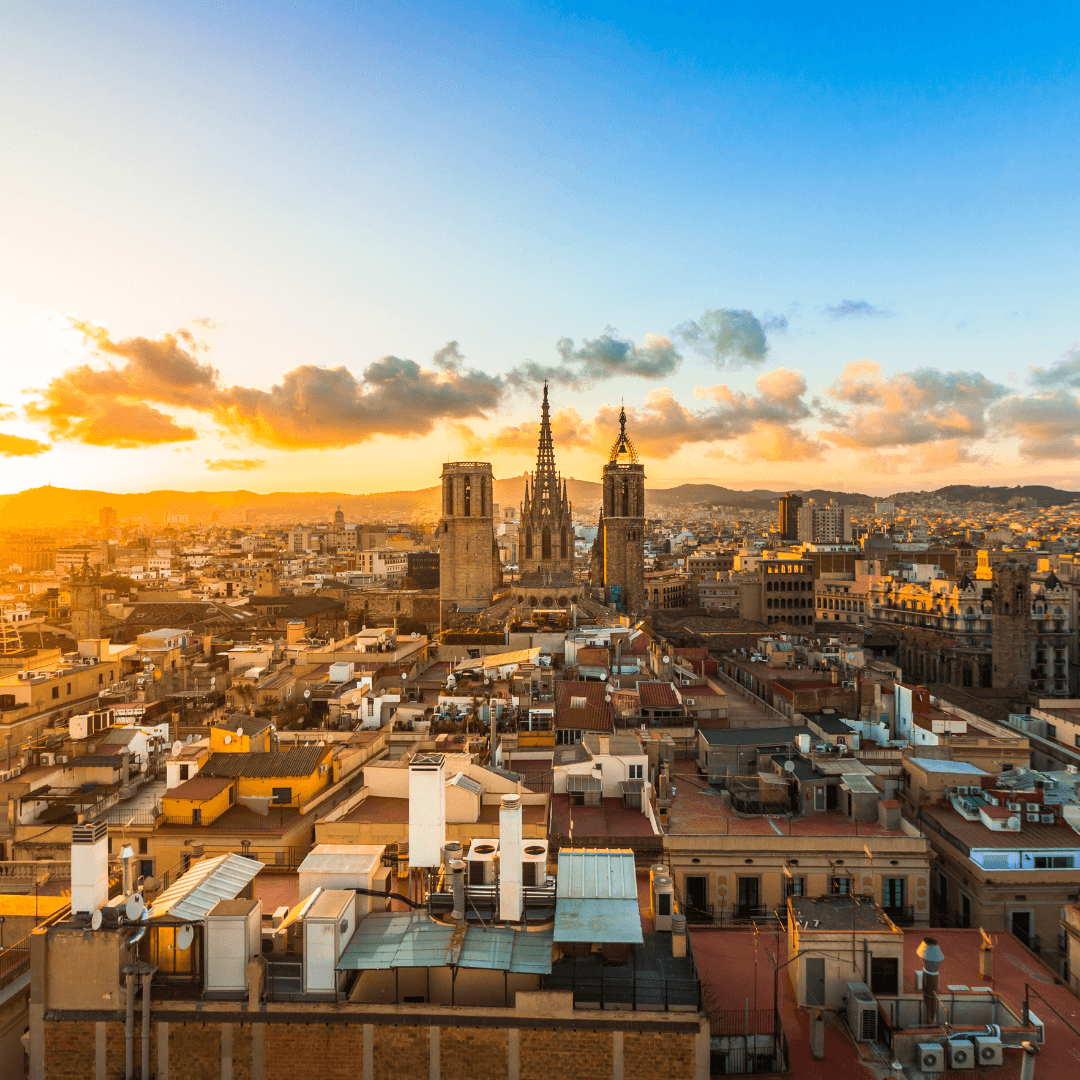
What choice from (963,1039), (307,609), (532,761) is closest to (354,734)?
Result: (532,761)

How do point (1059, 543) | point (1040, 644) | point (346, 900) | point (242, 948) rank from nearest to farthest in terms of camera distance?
point (242, 948)
point (346, 900)
point (1040, 644)
point (1059, 543)

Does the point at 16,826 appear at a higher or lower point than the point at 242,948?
lower

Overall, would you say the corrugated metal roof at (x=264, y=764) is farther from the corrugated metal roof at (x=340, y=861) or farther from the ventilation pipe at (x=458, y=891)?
the ventilation pipe at (x=458, y=891)

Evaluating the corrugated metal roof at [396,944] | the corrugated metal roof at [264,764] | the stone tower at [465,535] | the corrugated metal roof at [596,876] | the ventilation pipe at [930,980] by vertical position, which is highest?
the stone tower at [465,535]

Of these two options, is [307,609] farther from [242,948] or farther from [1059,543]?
[1059,543]

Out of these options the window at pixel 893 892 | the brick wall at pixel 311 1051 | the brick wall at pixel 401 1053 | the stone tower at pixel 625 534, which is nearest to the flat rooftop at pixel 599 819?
the window at pixel 893 892

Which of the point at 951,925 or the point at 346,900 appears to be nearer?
the point at 346,900

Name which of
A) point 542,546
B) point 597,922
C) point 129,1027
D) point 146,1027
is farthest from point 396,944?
point 542,546

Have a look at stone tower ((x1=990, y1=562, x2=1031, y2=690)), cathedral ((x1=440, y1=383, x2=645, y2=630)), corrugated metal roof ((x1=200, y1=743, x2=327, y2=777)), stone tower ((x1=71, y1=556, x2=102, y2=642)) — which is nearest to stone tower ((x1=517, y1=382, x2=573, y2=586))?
cathedral ((x1=440, y1=383, x2=645, y2=630))
